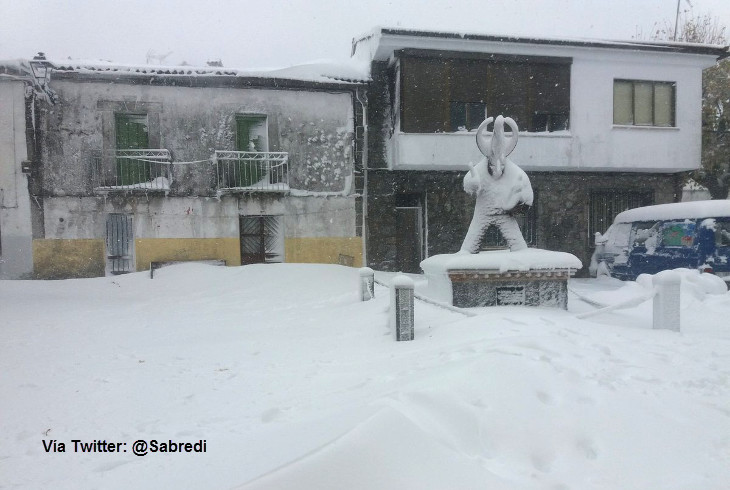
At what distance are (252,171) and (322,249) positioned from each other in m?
3.26

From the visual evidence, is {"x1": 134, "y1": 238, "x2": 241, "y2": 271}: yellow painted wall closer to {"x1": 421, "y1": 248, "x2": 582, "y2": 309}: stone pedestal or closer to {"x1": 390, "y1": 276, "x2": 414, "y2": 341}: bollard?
{"x1": 421, "y1": 248, "x2": 582, "y2": 309}: stone pedestal

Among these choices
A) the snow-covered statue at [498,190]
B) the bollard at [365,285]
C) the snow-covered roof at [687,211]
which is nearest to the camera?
the snow-covered statue at [498,190]

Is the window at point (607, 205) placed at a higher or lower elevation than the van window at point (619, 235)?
higher

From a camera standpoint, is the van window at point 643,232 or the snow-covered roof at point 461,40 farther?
the snow-covered roof at point 461,40

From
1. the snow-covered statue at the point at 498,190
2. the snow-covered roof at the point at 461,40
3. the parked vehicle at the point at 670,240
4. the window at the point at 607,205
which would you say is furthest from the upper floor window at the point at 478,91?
the snow-covered statue at the point at 498,190

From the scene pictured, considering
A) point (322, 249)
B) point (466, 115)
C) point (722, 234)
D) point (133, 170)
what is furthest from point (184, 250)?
point (722, 234)

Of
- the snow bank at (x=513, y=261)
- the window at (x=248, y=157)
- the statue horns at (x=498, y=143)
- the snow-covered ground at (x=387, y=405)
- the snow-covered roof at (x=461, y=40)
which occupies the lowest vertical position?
the snow-covered ground at (x=387, y=405)

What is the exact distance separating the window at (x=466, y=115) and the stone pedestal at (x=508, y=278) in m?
9.10

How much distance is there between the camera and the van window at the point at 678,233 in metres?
10.1

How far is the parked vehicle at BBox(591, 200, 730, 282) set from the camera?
972 centimetres

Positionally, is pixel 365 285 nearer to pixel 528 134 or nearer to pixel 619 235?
pixel 619 235

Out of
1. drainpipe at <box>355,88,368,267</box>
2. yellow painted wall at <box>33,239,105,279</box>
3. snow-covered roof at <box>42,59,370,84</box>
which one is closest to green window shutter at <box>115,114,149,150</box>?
snow-covered roof at <box>42,59,370,84</box>

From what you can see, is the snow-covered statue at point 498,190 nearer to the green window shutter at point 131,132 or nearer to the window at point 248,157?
the window at point 248,157

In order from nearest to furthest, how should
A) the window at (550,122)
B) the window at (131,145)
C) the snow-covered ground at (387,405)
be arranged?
1. the snow-covered ground at (387,405)
2. the window at (131,145)
3. the window at (550,122)
